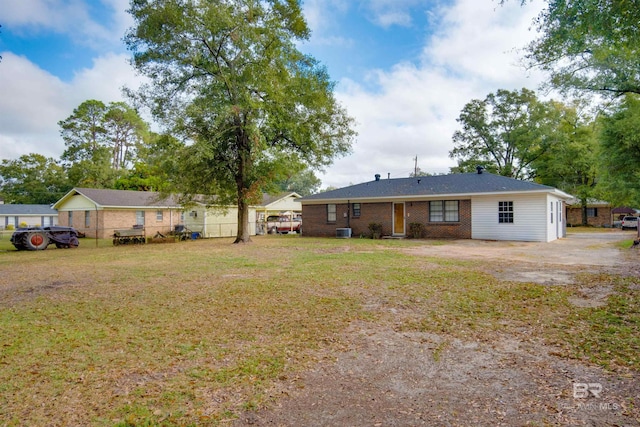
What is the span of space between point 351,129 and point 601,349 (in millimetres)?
17319

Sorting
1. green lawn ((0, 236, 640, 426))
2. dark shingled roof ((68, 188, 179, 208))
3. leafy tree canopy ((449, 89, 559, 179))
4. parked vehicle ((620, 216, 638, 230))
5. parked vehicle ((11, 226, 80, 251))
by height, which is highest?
leafy tree canopy ((449, 89, 559, 179))

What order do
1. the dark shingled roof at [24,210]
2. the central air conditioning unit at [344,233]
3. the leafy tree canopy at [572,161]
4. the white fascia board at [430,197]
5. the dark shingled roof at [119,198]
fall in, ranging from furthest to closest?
the dark shingled roof at [24,210] → the leafy tree canopy at [572,161] → the dark shingled roof at [119,198] → the central air conditioning unit at [344,233] → the white fascia board at [430,197]

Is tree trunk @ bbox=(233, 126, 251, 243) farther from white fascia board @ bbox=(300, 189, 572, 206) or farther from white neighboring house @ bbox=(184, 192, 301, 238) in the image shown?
white neighboring house @ bbox=(184, 192, 301, 238)

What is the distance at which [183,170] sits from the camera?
17.8 m

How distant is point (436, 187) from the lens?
21344mm

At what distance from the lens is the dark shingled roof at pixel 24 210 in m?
42.2

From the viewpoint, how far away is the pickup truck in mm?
29847

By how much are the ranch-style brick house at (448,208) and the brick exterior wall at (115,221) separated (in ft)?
40.0

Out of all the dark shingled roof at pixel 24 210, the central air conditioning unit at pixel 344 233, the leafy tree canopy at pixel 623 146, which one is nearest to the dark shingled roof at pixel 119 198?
the central air conditioning unit at pixel 344 233

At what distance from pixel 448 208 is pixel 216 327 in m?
17.7

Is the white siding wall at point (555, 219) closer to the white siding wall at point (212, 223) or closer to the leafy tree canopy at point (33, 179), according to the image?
the white siding wall at point (212, 223)

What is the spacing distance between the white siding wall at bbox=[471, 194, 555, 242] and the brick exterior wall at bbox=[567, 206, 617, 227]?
2496 centimetres

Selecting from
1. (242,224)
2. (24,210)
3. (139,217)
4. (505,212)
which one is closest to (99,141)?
(24,210)

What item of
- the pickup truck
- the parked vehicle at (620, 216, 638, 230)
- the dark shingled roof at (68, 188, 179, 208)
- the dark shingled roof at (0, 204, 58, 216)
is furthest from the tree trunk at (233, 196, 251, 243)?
the dark shingled roof at (0, 204, 58, 216)
